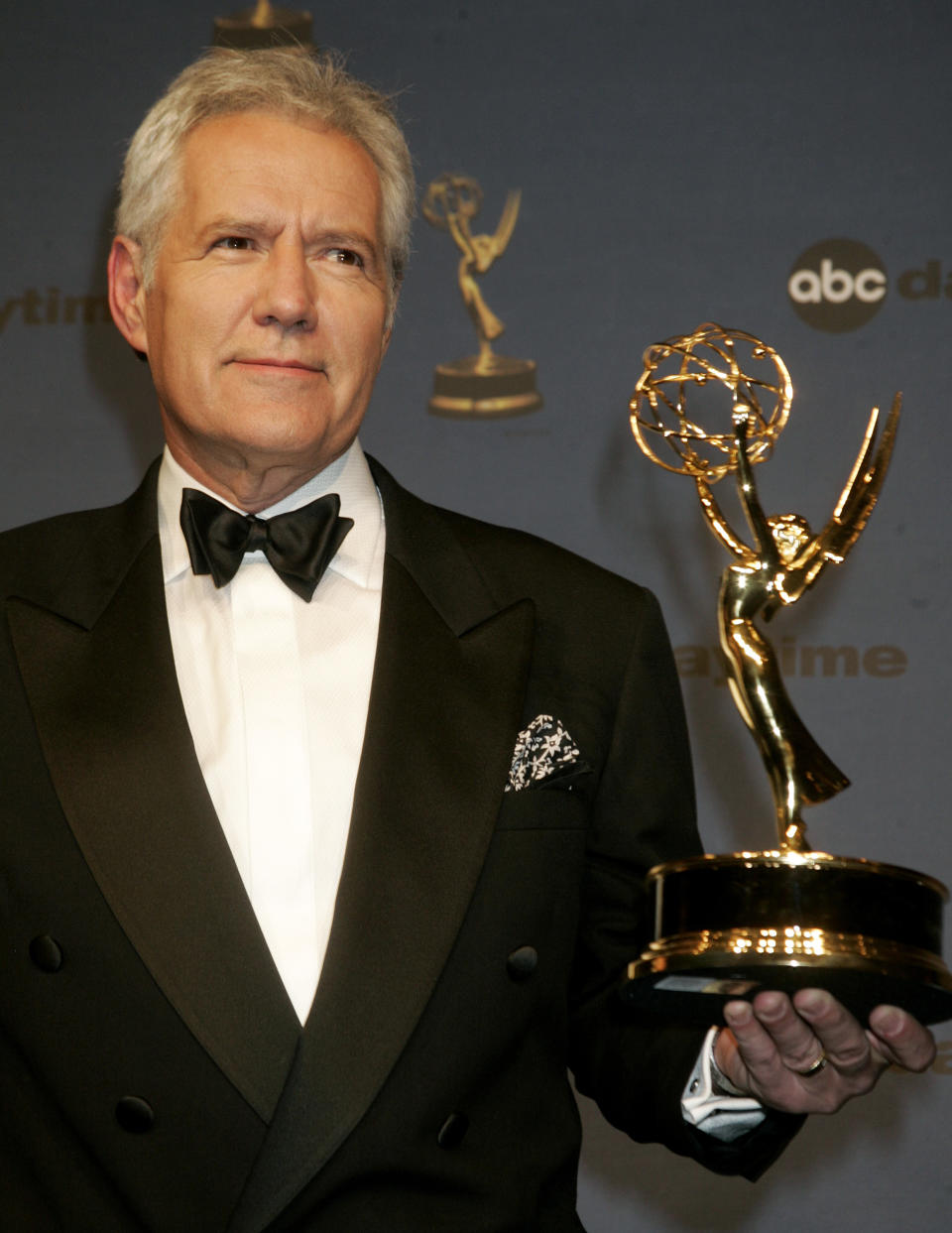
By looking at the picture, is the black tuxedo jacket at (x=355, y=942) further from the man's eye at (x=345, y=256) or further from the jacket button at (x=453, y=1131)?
the man's eye at (x=345, y=256)

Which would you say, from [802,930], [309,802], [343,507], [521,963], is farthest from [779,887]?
[343,507]

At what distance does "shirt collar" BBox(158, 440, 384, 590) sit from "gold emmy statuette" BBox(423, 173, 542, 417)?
1.29 metres

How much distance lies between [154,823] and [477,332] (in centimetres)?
187

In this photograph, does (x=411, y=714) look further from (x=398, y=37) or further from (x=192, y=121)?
(x=398, y=37)

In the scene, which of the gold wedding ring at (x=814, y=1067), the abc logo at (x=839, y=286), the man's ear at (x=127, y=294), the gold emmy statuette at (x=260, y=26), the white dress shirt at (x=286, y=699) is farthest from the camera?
the gold emmy statuette at (x=260, y=26)

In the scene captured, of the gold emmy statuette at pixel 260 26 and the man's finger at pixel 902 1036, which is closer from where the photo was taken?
the man's finger at pixel 902 1036

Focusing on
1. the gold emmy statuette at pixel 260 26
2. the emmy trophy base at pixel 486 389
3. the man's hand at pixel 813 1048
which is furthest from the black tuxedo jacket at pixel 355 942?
the gold emmy statuette at pixel 260 26

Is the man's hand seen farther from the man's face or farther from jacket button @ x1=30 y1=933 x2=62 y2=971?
Answer: the man's face

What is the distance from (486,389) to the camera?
10.6 ft

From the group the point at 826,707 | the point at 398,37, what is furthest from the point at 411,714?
the point at 398,37

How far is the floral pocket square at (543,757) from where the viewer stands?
1737 millimetres

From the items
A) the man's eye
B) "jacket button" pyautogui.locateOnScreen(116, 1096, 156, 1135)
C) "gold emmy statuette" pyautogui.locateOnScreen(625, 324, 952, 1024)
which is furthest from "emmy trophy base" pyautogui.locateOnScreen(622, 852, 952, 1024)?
the man's eye

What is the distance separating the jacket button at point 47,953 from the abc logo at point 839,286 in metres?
2.07

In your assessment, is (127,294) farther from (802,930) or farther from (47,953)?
(802,930)
